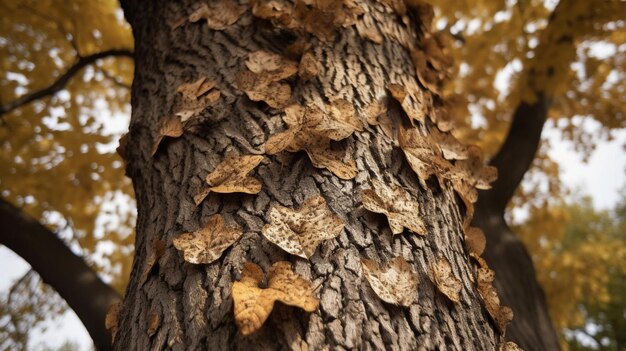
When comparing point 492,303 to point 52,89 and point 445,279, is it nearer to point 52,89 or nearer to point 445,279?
point 445,279

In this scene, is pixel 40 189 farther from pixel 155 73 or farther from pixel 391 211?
pixel 391 211

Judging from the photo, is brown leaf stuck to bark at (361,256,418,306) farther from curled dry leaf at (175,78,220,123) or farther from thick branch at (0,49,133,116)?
thick branch at (0,49,133,116)

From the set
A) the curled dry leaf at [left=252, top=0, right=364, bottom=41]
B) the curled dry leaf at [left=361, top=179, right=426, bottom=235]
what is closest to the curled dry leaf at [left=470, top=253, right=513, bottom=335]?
the curled dry leaf at [left=361, top=179, right=426, bottom=235]

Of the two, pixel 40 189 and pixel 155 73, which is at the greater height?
pixel 155 73

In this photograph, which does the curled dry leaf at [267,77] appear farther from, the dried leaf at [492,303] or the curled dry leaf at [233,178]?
the dried leaf at [492,303]

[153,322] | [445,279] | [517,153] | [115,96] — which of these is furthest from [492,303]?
[115,96]

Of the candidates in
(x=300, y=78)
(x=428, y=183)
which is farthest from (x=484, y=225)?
(x=300, y=78)
